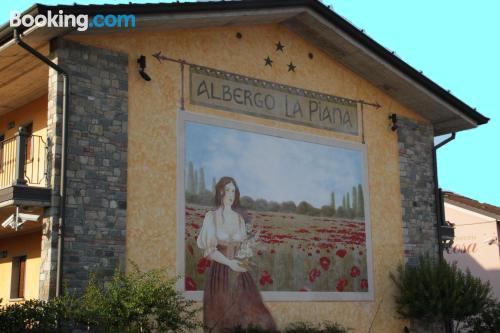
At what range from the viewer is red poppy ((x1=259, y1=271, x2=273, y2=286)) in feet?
55.2

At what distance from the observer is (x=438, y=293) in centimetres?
1872

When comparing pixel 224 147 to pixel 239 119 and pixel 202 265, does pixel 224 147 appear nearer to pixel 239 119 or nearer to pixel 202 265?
pixel 239 119

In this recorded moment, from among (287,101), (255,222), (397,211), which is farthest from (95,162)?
(397,211)

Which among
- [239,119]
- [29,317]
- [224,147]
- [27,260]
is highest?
[239,119]

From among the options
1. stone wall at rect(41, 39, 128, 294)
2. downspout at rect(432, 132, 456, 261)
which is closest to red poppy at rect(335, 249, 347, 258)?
downspout at rect(432, 132, 456, 261)

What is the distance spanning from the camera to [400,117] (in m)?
20.9

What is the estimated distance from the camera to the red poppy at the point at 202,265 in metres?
15.8

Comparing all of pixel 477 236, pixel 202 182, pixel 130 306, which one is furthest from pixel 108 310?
pixel 477 236

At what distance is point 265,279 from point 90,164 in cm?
492

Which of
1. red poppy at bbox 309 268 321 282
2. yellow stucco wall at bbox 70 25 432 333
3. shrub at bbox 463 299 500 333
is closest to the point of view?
yellow stucco wall at bbox 70 25 432 333

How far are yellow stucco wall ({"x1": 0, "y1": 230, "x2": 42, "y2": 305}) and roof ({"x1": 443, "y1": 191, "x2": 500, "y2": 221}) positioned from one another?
17444mm

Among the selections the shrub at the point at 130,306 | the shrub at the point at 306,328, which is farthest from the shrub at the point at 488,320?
the shrub at the point at 130,306

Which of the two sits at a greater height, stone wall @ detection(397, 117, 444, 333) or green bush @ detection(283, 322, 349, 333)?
stone wall @ detection(397, 117, 444, 333)

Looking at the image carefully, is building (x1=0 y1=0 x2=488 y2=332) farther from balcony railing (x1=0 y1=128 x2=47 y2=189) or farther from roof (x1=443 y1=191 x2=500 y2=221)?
roof (x1=443 y1=191 x2=500 y2=221)
